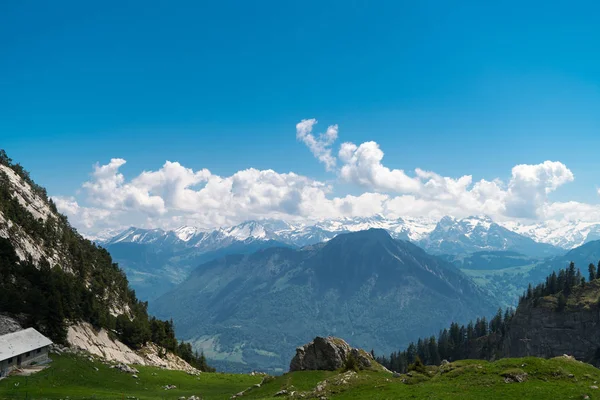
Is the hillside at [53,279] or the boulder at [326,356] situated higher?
the hillside at [53,279]

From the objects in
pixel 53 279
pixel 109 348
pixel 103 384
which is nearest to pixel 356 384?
pixel 103 384

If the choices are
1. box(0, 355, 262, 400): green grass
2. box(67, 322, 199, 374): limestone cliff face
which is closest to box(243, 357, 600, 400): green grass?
box(0, 355, 262, 400): green grass

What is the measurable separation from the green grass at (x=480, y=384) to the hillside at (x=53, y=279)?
52.1 m

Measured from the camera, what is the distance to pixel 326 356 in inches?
2665

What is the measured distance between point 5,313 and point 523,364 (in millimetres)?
85887

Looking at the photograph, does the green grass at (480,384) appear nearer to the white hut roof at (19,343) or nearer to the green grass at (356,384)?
the green grass at (356,384)

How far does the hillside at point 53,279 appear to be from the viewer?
3100 inches

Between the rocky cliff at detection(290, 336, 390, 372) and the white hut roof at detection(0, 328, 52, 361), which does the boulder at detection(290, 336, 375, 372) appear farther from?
the white hut roof at detection(0, 328, 52, 361)

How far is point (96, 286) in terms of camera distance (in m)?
120

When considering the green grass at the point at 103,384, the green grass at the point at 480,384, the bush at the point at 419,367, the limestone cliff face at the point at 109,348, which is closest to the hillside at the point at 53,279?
the limestone cliff face at the point at 109,348

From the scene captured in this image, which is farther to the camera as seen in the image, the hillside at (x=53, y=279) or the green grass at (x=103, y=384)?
the hillside at (x=53, y=279)

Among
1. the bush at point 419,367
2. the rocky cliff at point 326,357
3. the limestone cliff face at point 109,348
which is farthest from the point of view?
the limestone cliff face at point 109,348

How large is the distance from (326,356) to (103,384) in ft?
114

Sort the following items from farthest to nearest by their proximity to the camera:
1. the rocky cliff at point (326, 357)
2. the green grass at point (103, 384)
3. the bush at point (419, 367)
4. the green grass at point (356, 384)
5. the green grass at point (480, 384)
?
1. the rocky cliff at point (326, 357)
2. the bush at point (419, 367)
3. the green grass at point (103, 384)
4. the green grass at point (356, 384)
5. the green grass at point (480, 384)
